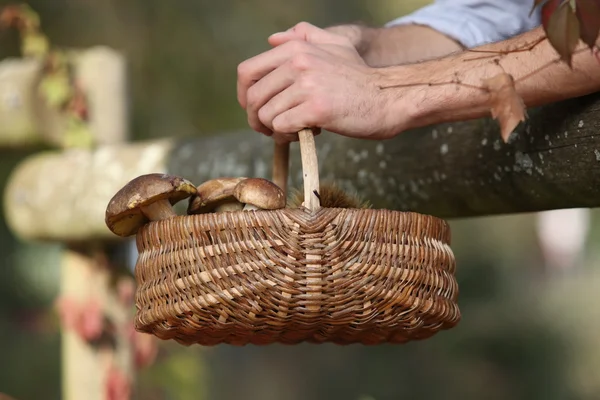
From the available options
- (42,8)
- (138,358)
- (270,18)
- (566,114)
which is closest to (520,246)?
(270,18)

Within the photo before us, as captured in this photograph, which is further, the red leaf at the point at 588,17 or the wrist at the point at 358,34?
the wrist at the point at 358,34

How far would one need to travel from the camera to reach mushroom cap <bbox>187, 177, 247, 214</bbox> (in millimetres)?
1039

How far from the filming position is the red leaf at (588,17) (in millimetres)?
766

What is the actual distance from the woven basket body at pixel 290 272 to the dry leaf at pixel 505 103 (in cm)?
18

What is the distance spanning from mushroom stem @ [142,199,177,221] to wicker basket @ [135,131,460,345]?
0.02 meters

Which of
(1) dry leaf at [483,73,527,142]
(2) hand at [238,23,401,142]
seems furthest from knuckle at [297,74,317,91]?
(1) dry leaf at [483,73,527,142]

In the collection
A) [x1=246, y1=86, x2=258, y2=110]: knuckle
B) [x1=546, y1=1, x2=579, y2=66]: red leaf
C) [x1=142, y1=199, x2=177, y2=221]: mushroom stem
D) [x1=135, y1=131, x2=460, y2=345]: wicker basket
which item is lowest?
[x1=135, y1=131, x2=460, y2=345]: wicker basket

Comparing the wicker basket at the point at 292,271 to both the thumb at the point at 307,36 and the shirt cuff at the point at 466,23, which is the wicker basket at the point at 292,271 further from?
the shirt cuff at the point at 466,23

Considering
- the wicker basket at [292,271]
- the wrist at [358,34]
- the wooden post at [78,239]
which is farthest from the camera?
the wooden post at [78,239]

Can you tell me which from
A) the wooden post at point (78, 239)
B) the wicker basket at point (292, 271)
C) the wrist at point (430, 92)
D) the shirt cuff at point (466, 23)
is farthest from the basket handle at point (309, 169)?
the wooden post at point (78, 239)

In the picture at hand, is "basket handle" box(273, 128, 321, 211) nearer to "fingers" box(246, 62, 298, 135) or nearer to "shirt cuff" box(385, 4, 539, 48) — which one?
"fingers" box(246, 62, 298, 135)

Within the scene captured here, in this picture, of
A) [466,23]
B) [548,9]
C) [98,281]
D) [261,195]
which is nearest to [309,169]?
[261,195]

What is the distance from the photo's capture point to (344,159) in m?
1.63

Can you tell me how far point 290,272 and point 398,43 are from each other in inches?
23.8
